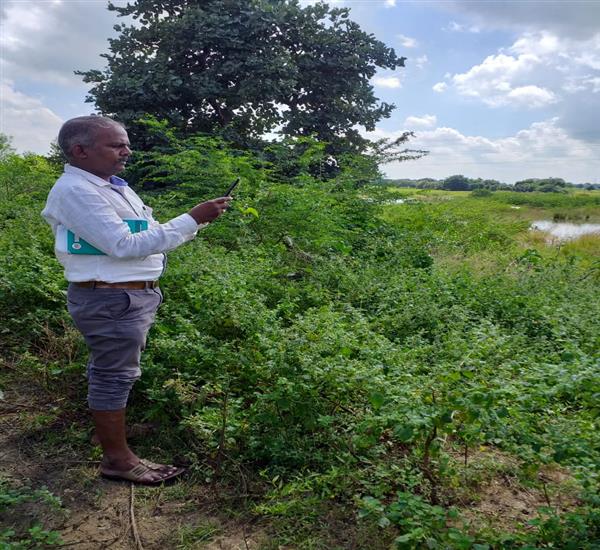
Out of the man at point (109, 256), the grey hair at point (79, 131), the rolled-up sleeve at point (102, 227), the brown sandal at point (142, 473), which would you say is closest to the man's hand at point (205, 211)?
the man at point (109, 256)

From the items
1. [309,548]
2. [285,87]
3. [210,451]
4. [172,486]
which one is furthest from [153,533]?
[285,87]

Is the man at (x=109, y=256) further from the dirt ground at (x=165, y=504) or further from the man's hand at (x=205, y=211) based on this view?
the dirt ground at (x=165, y=504)

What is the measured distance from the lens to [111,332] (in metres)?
2.59

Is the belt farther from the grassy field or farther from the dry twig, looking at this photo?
the dry twig

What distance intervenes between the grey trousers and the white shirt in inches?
3.6

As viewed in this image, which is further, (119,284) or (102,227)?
(119,284)

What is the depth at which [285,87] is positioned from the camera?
10305 millimetres

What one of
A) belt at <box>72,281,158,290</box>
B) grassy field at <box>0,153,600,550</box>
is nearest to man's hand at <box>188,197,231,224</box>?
belt at <box>72,281,158,290</box>

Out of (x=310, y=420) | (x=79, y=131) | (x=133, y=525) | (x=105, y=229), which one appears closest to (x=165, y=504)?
(x=133, y=525)

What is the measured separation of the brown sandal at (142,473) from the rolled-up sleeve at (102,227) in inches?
45.0

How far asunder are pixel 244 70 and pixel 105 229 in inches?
349

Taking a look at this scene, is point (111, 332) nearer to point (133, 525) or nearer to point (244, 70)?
point (133, 525)

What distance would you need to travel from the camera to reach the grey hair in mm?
2533

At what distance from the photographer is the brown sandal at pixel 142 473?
273cm
